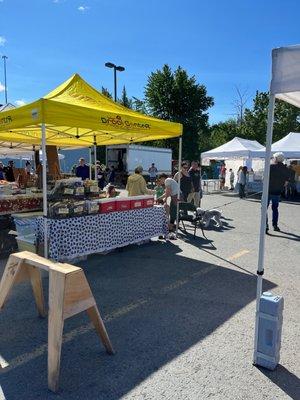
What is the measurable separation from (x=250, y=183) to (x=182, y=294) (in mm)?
17939

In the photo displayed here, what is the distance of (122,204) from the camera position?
22.8 feet

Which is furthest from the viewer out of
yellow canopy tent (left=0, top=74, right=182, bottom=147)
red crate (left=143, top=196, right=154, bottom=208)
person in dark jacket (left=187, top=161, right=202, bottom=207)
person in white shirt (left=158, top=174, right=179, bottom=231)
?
person in dark jacket (left=187, top=161, right=202, bottom=207)

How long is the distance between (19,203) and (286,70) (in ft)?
20.2

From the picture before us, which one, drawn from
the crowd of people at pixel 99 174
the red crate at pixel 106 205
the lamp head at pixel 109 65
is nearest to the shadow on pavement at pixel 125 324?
the red crate at pixel 106 205

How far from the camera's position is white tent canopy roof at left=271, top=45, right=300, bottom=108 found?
2855 millimetres

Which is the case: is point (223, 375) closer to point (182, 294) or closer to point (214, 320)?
point (214, 320)

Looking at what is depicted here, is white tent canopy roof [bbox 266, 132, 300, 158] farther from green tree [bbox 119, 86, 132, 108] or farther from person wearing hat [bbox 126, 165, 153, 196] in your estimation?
green tree [bbox 119, 86, 132, 108]

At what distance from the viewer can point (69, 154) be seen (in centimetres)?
2972

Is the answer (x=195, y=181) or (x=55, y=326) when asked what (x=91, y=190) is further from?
(x=55, y=326)

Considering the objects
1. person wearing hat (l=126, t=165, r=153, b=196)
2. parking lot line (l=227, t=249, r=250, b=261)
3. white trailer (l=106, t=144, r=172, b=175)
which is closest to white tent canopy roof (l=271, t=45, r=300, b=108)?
parking lot line (l=227, t=249, r=250, b=261)

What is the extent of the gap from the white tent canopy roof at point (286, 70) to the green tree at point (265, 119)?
41838mm

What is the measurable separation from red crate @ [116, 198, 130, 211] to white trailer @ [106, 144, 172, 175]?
56.7 ft

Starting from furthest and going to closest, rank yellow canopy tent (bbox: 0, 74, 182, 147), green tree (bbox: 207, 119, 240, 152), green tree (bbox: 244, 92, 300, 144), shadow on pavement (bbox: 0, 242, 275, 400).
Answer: green tree (bbox: 207, 119, 240, 152)
green tree (bbox: 244, 92, 300, 144)
yellow canopy tent (bbox: 0, 74, 182, 147)
shadow on pavement (bbox: 0, 242, 275, 400)

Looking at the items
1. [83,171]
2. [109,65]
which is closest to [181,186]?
[83,171]
